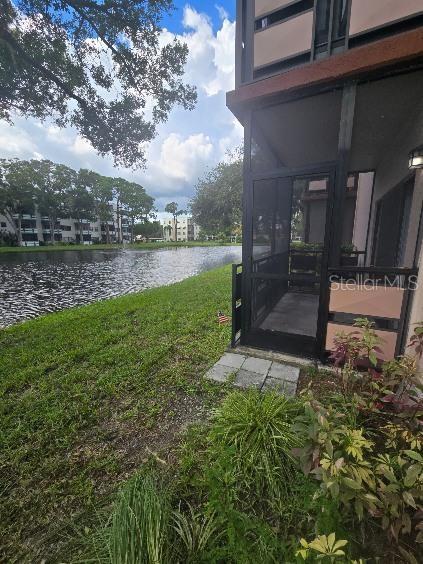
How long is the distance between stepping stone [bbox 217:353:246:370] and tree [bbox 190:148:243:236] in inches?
600

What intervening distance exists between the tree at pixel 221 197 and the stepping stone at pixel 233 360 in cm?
1524

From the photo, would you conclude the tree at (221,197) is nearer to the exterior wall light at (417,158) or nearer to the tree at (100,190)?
the exterior wall light at (417,158)

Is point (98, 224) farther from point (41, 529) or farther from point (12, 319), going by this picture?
point (41, 529)

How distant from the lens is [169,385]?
9.65 ft

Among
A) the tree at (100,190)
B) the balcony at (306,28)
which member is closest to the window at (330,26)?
the balcony at (306,28)

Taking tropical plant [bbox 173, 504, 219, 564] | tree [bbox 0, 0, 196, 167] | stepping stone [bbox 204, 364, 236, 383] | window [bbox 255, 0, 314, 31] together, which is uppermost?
tree [bbox 0, 0, 196, 167]

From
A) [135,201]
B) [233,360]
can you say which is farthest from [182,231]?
[233,360]

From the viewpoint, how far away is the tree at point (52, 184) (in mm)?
34500

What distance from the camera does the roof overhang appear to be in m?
2.21

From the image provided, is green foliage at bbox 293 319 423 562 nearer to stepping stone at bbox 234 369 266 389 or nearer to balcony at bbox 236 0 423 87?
stepping stone at bbox 234 369 266 389

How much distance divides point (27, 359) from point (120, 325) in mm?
1629

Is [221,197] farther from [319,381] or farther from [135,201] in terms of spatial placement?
[135,201]

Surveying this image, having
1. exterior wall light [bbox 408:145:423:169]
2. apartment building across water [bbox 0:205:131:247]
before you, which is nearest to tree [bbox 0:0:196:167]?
exterior wall light [bbox 408:145:423:169]

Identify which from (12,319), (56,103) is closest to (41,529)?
(12,319)
